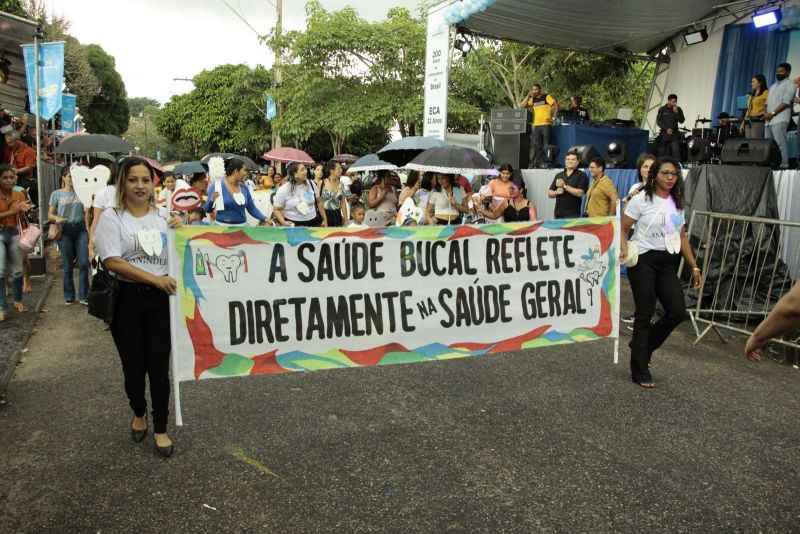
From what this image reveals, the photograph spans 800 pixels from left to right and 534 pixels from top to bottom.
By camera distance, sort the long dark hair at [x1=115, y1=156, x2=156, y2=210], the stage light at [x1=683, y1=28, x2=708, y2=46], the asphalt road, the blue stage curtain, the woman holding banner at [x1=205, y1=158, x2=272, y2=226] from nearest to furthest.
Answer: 1. the asphalt road
2. the long dark hair at [x1=115, y1=156, x2=156, y2=210]
3. the woman holding banner at [x1=205, y1=158, x2=272, y2=226]
4. the blue stage curtain
5. the stage light at [x1=683, y1=28, x2=708, y2=46]

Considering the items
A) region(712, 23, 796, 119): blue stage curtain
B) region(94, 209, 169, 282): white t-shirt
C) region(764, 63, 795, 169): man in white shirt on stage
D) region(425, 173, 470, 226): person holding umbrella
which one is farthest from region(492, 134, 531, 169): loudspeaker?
region(94, 209, 169, 282): white t-shirt

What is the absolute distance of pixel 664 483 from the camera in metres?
3.56

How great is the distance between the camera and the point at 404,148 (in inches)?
407

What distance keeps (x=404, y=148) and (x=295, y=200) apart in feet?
9.88

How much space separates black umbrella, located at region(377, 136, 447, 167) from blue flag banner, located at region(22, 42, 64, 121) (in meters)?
5.61

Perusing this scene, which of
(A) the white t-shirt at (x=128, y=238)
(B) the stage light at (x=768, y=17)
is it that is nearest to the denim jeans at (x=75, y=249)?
(A) the white t-shirt at (x=128, y=238)

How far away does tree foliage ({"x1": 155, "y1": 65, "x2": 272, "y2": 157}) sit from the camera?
36000 mm

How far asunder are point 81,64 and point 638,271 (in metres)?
40.8

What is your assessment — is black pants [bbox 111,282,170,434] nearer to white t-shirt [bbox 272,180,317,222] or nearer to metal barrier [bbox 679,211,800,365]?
white t-shirt [bbox 272,180,317,222]

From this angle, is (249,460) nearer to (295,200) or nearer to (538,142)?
(295,200)

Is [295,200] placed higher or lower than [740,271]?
higher

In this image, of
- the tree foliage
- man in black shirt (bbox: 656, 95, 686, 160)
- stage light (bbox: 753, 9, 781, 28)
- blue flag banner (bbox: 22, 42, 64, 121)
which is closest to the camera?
blue flag banner (bbox: 22, 42, 64, 121)

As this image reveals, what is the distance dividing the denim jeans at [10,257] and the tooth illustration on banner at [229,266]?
4.54m

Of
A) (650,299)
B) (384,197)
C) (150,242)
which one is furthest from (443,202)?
(150,242)
